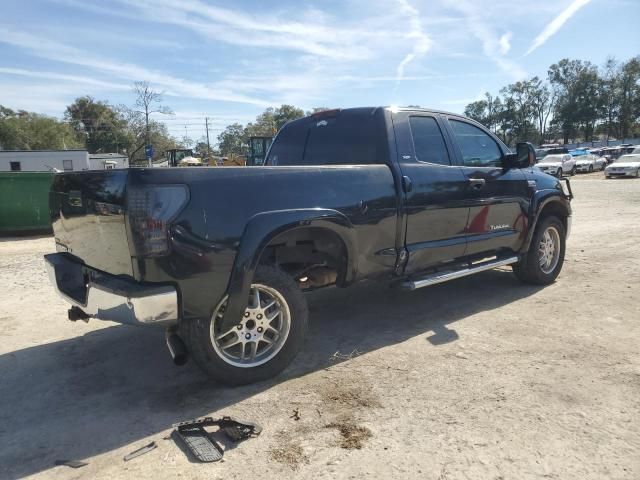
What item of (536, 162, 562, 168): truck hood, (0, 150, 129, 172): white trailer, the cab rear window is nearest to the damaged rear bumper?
the cab rear window

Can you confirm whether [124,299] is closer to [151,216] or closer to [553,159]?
[151,216]

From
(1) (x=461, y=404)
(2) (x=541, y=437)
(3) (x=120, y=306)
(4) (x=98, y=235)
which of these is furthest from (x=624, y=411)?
(4) (x=98, y=235)

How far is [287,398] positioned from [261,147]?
18715mm

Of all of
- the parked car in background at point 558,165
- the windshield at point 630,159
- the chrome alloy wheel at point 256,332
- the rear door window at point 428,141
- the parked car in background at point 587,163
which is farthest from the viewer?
the parked car in background at point 587,163

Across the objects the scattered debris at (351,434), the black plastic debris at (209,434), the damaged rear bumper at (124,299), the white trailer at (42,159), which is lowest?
the scattered debris at (351,434)

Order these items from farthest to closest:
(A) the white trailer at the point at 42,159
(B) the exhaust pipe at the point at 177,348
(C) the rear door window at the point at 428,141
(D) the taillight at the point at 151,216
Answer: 1. (A) the white trailer at the point at 42,159
2. (C) the rear door window at the point at 428,141
3. (B) the exhaust pipe at the point at 177,348
4. (D) the taillight at the point at 151,216

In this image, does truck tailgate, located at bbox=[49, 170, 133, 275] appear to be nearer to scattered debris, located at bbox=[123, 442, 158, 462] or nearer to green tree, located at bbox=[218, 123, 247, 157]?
scattered debris, located at bbox=[123, 442, 158, 462]

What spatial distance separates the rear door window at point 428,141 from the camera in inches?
174

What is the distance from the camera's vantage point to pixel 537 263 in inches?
223

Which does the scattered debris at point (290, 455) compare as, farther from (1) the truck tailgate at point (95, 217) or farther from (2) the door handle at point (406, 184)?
(2) the door handle at point (406, 184)

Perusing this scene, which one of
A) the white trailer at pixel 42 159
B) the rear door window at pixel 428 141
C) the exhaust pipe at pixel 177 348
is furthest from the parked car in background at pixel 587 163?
the white trailer at pixel 42 159

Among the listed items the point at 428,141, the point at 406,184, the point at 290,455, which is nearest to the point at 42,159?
the point at 428,141

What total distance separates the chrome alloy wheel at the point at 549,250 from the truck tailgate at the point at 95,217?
15.7 ft

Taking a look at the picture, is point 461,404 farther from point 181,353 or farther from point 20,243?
point 20,243
